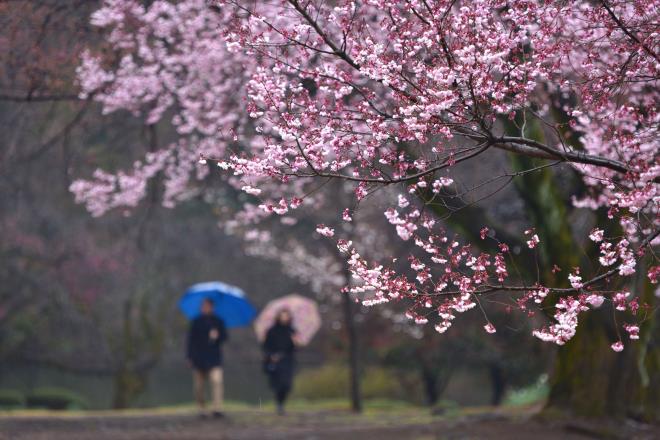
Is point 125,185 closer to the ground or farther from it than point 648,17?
farther from it

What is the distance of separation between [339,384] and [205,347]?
10.8 m

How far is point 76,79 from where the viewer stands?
11344 mm

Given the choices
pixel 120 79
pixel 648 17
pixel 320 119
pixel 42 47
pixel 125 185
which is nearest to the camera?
pixel 648 17

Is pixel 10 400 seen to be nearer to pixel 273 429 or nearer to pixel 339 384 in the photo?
pixel 339 384

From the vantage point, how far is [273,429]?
39.3 feet

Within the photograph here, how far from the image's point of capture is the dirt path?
423 inches

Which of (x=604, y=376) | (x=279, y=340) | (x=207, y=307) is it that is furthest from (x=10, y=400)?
(x=604, y=376)

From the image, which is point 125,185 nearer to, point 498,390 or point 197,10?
point 197,10

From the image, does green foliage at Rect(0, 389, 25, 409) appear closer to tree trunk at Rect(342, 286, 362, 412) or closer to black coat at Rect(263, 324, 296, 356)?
tree trunk at Rect(342, 286, 362, 412)

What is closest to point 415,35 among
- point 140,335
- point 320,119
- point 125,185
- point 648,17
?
point 320,119

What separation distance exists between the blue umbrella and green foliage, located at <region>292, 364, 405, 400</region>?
883 centimetres

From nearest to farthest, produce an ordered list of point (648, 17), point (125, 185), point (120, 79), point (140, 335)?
point (648, 17)
point (120, 79)
point (125, 185)
point (140, 335)

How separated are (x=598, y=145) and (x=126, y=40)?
20.2ft

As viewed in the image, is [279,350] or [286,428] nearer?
[286,428]
